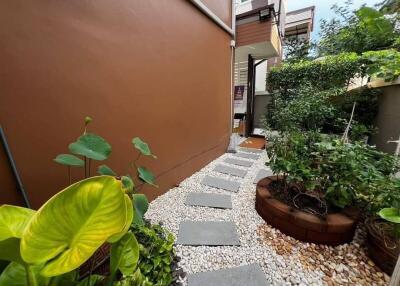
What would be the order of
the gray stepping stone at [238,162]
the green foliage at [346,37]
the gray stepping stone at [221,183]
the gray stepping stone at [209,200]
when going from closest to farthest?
1. the gray stepping stone at [209,200]
2. the gray stepping stone at [221,183]
3. the gray stepping stone at [238,162]
4. the green foliage at [346,37]

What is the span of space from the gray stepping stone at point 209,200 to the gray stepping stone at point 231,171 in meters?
0.77

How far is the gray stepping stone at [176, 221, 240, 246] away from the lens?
1.76 meters

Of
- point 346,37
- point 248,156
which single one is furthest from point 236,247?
point 346,37

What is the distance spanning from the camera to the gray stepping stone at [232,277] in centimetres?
137

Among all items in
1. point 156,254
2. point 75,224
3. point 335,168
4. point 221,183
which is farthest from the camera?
point 221,183

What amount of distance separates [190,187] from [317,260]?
1.69m

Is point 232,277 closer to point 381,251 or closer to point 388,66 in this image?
point 381,251

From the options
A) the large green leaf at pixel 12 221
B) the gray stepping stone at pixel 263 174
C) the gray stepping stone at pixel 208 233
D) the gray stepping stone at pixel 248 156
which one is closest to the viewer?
the large green leaf at pixel 12 221

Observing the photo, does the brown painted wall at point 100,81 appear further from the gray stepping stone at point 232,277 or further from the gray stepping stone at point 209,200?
the gray stepping stone at point 232,277

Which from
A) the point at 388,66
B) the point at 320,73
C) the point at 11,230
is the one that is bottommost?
the point at 11,230

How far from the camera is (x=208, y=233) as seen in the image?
1867 millimetres

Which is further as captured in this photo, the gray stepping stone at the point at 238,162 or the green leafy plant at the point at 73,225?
the gray stepping stone at the point at 238,162

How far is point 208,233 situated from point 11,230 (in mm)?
1512

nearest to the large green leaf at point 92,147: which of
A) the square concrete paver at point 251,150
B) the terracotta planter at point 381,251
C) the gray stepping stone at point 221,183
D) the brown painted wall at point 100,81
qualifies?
the brown painted wall at point 100,81
